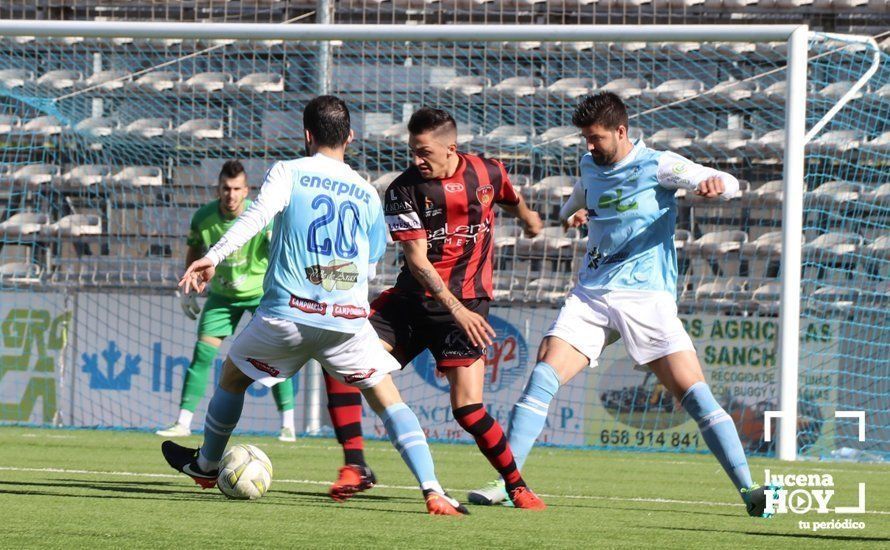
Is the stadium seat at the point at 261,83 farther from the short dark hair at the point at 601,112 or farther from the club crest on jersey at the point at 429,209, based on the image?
the short dark hair at the point at 601,112

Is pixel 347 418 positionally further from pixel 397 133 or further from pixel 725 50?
pixel 725 50

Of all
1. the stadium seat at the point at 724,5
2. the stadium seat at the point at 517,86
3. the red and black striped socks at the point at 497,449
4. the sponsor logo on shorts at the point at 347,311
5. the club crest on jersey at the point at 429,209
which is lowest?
the red and black striped socks at the point at 497,449

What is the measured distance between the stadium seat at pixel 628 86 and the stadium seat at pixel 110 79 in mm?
4725

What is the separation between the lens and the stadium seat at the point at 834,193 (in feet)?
33.2

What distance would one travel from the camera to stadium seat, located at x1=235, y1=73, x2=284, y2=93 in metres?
11.8

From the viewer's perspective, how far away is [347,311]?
473 centimetres

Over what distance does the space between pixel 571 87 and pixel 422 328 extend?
649 centimetres

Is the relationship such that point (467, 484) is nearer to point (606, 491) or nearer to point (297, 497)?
point (606, 491)

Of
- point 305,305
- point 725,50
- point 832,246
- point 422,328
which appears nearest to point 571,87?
point 725,50

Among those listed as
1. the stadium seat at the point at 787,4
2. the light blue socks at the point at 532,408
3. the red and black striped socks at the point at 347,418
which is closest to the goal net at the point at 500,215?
the stadium seat at the point at 787,4

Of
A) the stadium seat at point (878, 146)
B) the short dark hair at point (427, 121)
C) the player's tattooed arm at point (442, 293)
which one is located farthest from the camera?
the stadium seat at point (878, 146)

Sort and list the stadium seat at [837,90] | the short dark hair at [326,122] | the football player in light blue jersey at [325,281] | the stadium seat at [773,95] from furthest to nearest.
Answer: the stadium seat at [773,95] < the stadium seat at [837,90] < the short dark hair at [326,122] < the football player in light blue jersey at [325,281]

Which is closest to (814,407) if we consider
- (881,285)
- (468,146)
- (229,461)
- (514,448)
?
(881,285)

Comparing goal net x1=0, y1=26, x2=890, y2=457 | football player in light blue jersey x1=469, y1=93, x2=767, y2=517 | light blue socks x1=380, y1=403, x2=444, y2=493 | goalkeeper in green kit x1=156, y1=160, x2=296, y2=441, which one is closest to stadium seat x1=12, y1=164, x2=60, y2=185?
goal net x1=0, y1=26, x2=890, y2=457
